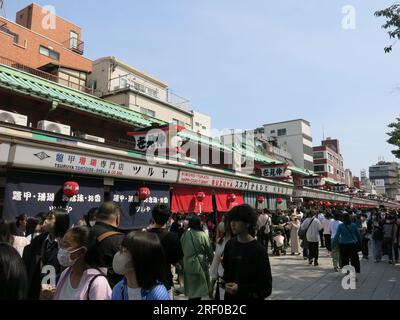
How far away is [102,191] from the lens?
410 inches

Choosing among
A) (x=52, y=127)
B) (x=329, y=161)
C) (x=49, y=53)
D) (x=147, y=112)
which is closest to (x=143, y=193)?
(x=52, y=127)

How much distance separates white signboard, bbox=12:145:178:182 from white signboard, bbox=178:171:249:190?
0.96 m

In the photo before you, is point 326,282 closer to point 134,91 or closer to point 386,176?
point 134,91

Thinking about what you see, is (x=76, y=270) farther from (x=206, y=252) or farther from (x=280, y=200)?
(x=280, y=200)

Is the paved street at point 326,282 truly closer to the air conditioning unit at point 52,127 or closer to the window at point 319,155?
the air conditioning unit at point 52,127

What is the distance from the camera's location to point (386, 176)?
118750mm

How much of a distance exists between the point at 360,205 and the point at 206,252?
54.8 m

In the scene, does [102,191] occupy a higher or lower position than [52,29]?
lower

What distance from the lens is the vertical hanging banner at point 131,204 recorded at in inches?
436

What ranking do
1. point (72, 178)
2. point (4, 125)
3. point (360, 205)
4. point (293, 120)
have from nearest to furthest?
point (4, 125), point (72, 178), point (360, 205), point (293, 120)

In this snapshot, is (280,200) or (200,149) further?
(280,200)

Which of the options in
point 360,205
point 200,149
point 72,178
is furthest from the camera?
point 360,205

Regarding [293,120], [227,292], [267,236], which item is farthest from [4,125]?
[293,120]

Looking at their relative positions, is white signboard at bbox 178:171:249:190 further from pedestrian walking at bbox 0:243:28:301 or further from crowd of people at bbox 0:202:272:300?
pedestrian walking at bbox 0:243:28:301
